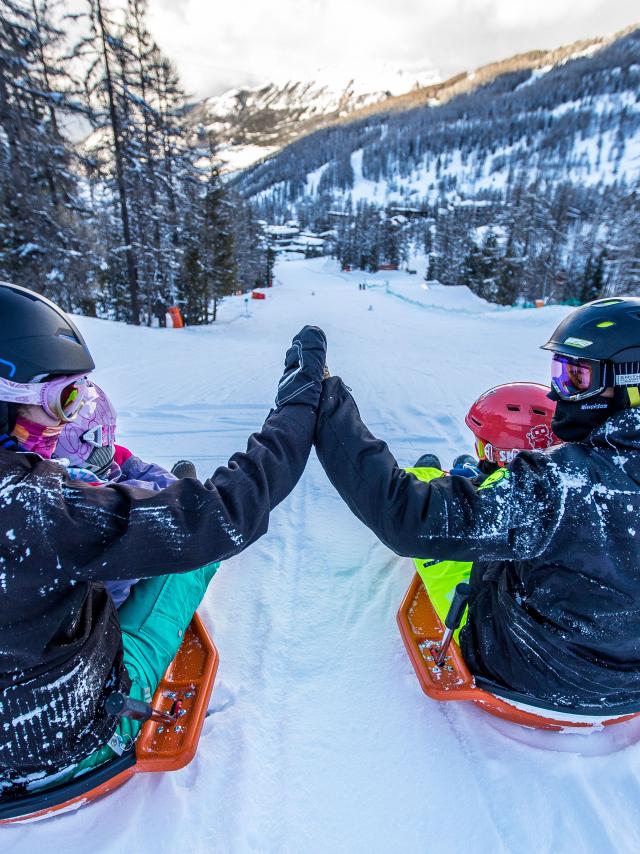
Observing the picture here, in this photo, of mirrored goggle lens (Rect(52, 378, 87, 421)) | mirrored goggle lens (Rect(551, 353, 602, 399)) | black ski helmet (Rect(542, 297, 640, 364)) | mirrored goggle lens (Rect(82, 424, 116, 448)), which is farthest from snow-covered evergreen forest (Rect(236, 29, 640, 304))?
mirrored goggle lens (Rect(52, 378, 87, 421))

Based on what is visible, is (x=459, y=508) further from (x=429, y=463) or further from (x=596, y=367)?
(x=429, y=463)

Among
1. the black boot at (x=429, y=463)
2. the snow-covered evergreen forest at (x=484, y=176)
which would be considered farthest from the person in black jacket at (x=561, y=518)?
the snow-covered evergreen forest at (x=484, y=176)

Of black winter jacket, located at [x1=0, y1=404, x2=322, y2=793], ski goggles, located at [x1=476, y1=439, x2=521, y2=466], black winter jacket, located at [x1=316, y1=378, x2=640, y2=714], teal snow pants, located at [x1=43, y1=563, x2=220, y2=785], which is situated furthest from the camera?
ski goggles, located at [x1=476, y1=439, x2=521, y2=466]

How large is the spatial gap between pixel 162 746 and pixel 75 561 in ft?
3.56

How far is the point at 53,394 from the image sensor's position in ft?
4.91

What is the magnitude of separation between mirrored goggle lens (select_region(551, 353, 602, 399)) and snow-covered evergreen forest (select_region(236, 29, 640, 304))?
44979 millimetres

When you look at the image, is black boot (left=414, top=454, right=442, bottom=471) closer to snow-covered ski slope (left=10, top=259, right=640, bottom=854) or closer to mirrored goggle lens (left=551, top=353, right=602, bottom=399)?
snow-covered ski slope (left=10, top=259, right=640, bottom=854)

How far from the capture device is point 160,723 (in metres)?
2.00

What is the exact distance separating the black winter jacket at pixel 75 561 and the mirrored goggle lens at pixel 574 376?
4.03 feet

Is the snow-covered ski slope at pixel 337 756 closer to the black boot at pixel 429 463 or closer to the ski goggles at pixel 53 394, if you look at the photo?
the black boot at pixel 429 463

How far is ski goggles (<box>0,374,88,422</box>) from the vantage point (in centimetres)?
143

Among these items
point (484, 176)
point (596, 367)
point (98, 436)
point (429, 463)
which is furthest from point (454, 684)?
point (484, 176)

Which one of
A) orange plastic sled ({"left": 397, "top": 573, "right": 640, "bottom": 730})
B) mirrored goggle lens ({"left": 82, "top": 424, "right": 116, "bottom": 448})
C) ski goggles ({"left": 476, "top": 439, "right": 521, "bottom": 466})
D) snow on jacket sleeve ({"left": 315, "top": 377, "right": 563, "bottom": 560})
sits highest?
snow on jacket sleeve ({"left": 315, "top": 377, "right": 563, "bottom": 560})

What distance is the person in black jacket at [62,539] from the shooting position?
4.37 ft
